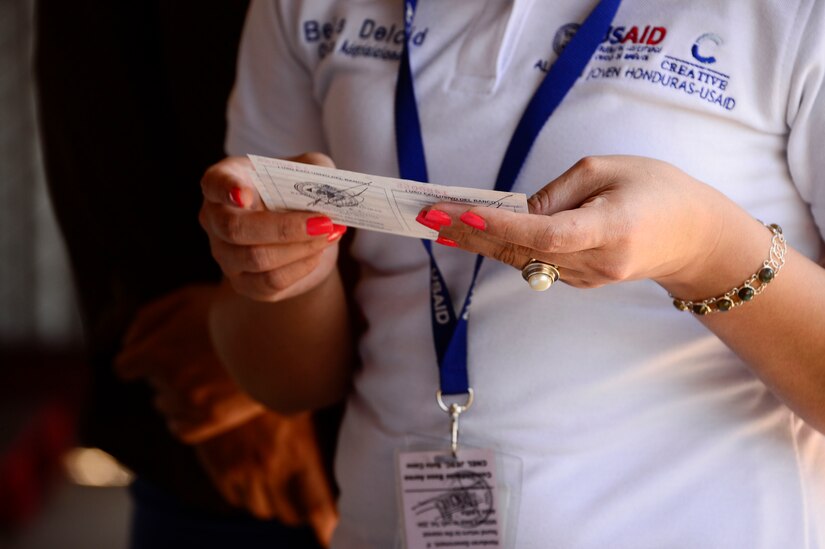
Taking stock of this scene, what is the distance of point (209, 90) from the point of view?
161cm

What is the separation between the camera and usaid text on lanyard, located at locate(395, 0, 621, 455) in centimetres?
99

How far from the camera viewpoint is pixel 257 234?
0.96 metres

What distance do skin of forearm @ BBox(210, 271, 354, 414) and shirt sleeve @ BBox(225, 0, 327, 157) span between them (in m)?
0.22

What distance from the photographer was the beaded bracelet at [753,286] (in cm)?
91

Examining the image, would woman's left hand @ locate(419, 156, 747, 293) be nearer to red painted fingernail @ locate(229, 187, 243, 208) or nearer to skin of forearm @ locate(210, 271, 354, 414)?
Result: red painted fingernail @ locate(229, 187, 243, 208)

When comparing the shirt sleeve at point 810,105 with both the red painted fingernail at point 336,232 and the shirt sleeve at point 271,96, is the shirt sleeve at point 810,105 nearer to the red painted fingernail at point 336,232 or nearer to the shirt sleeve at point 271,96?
Answer: the red painted fingernail at point 336,232

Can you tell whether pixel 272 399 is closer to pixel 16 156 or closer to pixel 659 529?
pixel 659 529

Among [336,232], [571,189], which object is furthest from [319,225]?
[571,189]

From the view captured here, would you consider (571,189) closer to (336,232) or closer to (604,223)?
(604,223)

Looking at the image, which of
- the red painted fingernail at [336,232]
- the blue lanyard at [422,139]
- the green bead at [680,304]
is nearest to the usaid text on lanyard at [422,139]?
the blue lanyard at [422,139]

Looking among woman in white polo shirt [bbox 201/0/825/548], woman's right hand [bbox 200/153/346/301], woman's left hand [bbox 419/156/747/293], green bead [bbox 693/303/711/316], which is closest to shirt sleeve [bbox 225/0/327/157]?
woman in white polo shirt [bbox 201/0/825/548]

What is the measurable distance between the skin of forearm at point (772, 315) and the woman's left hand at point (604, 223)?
3 cm

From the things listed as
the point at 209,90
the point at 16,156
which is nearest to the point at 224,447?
the point at 209,90

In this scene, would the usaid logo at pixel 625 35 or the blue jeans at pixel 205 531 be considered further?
the blue jeans at pixel 205 531
